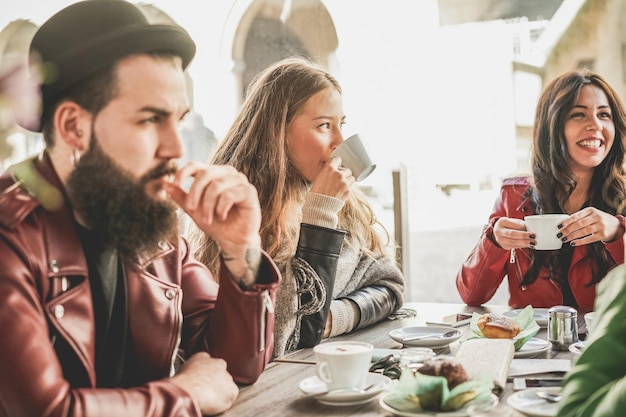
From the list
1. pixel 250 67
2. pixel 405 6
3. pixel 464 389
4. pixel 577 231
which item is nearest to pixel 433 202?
pixel 405 6

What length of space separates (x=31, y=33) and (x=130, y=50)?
16 centimetres

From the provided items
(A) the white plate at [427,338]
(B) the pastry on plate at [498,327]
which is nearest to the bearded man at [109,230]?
(A) the white plate at [427,338]

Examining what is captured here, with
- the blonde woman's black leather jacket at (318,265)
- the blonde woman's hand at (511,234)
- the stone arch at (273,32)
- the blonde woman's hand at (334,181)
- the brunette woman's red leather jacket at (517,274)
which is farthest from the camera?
the stone arch at (273,32)

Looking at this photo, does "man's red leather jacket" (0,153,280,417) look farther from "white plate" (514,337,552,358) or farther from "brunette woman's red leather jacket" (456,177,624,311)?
"brunette woman's red leather jacket" (456,177,624,311)

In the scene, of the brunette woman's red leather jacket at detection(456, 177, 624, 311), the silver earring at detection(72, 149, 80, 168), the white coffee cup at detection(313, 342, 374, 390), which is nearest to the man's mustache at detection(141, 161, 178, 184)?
the silver earring at detection(72, 149, 80, 168)

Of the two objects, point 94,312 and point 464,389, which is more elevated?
point 94,312

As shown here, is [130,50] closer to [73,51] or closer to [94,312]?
[73,51]

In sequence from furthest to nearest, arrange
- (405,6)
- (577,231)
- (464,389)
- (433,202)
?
(433,202), (405,6), (577,231), (464,389)

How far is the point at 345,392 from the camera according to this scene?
1.13 metres

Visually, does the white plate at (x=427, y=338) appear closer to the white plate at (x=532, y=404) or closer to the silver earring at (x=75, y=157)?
the white plate at (x=532, y=404)

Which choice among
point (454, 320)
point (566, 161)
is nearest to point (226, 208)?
point (454, 320)

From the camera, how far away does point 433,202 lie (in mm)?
7172

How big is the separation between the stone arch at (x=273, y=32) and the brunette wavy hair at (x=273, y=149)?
211 inches

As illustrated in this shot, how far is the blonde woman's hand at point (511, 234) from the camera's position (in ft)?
6.90
